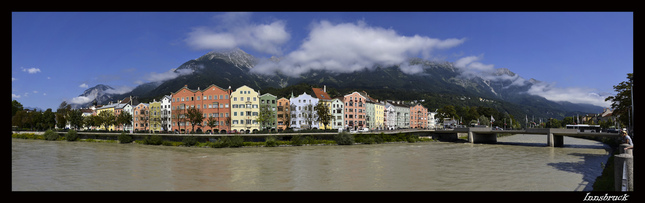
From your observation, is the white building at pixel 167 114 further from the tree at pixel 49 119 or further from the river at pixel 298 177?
the river at pixel 298 177

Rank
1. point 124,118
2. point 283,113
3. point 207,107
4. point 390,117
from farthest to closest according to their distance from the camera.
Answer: point 390,117 < point 124,118 < point 283,113 < point 207,107

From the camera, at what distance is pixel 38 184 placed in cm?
2967

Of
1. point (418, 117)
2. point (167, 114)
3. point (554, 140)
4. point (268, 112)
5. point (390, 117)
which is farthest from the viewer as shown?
point (418, 117)

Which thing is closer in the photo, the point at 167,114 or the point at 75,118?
the point at 167,114

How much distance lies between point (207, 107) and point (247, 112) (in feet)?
38.8

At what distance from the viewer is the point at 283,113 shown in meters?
111

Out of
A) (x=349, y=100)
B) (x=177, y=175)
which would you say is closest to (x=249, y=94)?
(x=349, y=100)

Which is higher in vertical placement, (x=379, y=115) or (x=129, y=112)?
(x=129, y=112)

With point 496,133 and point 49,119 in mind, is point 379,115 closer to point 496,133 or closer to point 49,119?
point 496,133

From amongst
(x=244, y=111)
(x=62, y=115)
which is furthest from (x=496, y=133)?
(x=62, y=115)

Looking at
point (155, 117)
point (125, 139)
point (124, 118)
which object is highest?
point (155, 117)

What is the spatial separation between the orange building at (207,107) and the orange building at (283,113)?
14520 mm

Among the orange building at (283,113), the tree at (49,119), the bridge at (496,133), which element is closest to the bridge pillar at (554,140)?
the bridge at (496,133)

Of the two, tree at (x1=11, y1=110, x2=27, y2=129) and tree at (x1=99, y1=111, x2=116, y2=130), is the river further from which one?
tree at (x1=11, y1=110, x2=27, y2=129)
